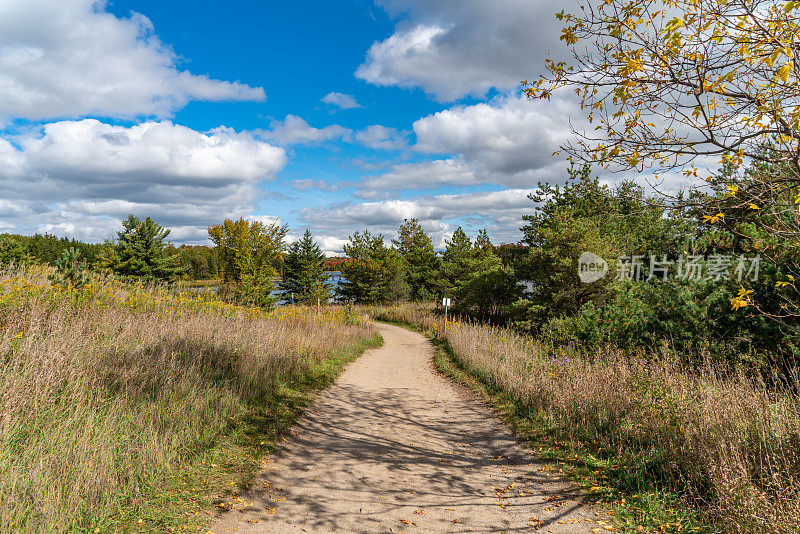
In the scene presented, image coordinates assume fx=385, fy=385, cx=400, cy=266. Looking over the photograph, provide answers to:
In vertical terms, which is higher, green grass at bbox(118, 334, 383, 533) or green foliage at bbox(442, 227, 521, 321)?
green foliage at bbox(442, 227, 521, 321)

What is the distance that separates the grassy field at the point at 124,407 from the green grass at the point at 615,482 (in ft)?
13.0

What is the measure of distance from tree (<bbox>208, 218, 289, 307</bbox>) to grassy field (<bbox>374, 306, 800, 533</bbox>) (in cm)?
1581

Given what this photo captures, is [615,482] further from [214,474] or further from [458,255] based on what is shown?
[458,255]

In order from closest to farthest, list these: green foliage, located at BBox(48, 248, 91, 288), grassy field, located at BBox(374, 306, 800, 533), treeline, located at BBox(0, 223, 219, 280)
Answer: grassy field, located at BBox(374, 306, 800, 533), green foliage, located at BBox(48, 248, 91, 288), treeline, located at BBox(0, 223, 219, 280)

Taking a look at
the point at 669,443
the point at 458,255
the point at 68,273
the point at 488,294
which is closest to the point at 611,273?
the point at 488,294

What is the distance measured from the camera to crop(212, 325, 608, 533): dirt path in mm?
3789

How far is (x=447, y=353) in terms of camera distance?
1413 centimetres

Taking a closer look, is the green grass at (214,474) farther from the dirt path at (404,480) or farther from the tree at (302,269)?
the tree at (302,269)

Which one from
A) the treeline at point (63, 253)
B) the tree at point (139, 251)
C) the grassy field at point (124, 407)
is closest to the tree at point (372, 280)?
the treeline at point (63, 253)

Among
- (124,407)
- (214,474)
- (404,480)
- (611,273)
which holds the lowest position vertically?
(404,480)

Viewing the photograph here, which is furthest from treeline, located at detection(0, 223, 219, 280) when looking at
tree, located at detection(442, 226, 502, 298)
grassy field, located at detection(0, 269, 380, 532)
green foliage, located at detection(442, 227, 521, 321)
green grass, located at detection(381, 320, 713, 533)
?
tree, located at detection(442, 226, 502, 298)

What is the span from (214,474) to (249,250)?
71.5 feet

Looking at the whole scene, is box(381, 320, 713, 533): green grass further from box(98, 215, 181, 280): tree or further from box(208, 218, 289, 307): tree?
box(98, 215, 181, 280): tree

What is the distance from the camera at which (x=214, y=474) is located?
434 cm
